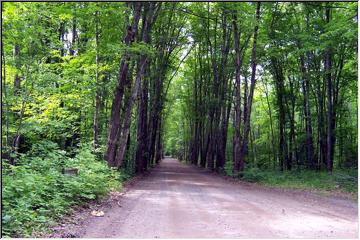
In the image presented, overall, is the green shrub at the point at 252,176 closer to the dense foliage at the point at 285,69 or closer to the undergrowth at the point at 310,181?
the undergrowth at the point at 310,181

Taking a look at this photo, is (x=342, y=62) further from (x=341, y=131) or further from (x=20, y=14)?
(x=20, y=14)

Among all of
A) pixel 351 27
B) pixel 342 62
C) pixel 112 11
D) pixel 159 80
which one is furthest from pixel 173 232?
pixel 159 80

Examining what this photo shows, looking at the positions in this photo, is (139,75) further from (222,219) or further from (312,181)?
(222,219)

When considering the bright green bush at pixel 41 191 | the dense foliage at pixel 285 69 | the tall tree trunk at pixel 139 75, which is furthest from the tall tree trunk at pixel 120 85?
the dense foliage at pixel 285 69

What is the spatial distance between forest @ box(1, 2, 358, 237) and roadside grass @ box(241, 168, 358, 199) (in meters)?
0.08

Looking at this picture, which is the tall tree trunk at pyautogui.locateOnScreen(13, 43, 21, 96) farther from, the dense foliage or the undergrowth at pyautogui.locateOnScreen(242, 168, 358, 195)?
the undergrowth at pyautogui.locateOnScreen(242, 168, 358, 195)

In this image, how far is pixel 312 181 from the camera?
18.3 meters

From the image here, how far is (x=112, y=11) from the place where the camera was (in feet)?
51.1

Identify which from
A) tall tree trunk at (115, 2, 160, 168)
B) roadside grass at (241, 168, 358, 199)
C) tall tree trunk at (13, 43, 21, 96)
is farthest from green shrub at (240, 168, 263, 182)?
tall tree trunk at (13, 43, 21, 96)

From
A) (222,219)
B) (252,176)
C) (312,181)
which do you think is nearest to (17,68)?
(222,219)

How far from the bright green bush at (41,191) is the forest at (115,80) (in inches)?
1.2

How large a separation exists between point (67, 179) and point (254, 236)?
534 cm

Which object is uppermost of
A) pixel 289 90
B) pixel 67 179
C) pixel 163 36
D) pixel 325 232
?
pixel 163 36

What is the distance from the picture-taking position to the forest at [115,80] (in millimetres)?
10273
